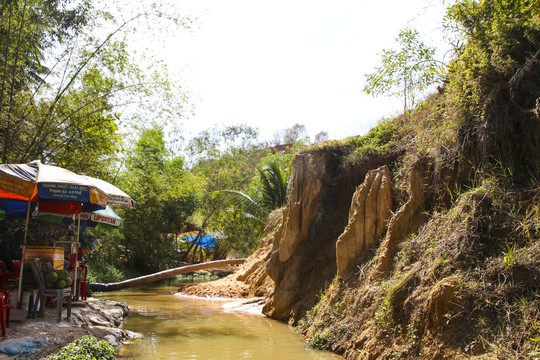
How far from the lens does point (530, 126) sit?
659 cm

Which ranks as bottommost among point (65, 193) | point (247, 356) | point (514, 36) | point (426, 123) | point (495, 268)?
point (247, 356)

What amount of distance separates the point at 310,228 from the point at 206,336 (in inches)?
153

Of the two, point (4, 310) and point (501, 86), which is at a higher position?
point (501, 86)

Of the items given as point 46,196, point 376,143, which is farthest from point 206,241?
point 46,196

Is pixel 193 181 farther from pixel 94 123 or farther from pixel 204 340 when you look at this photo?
pixel 204 340

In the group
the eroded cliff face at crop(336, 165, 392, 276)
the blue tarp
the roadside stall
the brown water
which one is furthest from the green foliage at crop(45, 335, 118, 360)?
the blue tarp

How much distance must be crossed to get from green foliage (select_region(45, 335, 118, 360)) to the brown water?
492 mm

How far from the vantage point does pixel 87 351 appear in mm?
6621

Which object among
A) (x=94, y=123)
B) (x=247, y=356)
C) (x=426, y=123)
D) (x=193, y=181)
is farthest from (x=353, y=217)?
(x=193, y=181)

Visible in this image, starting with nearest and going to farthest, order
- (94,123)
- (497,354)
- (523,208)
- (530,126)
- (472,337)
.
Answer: (497,354)
(472,337)
(523,208)
(530,126)
(94,123)

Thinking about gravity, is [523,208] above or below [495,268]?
above

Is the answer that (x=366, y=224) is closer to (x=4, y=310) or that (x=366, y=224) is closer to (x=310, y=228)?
(x=310, y=228)

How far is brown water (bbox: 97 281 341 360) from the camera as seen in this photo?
7.77 m

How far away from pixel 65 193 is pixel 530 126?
25.9ft
